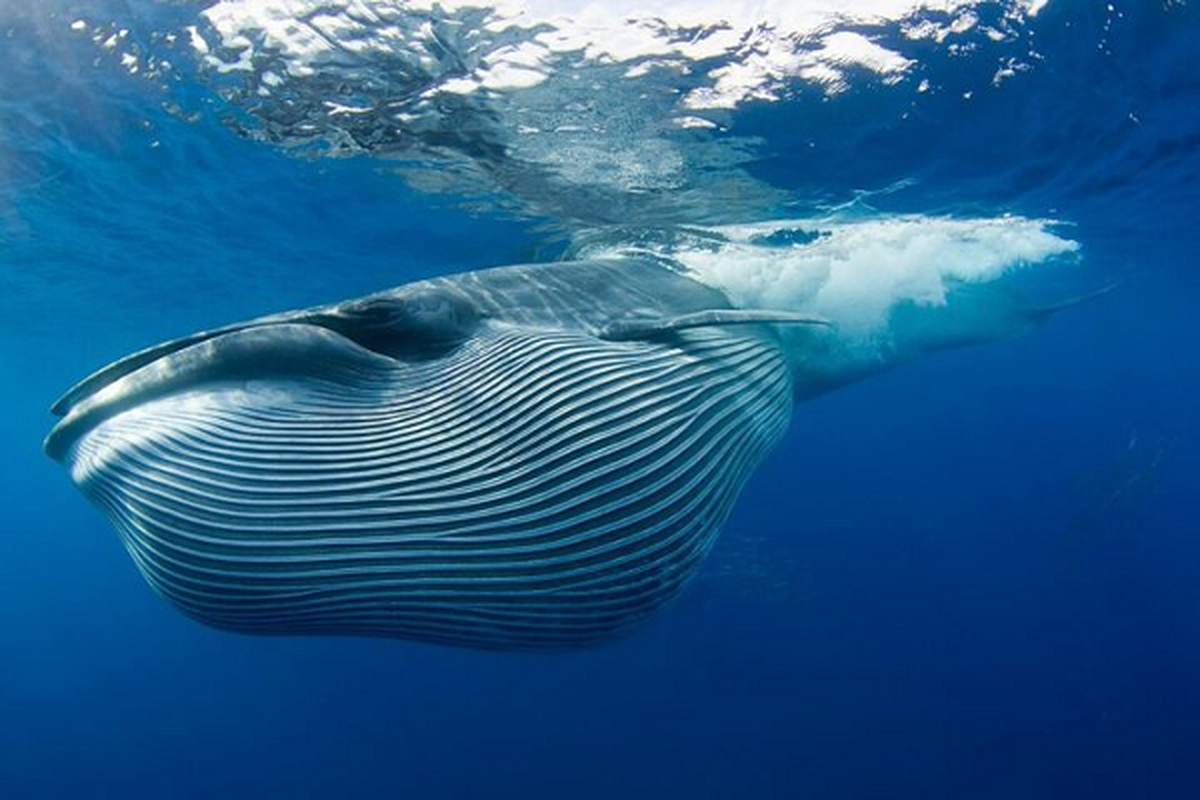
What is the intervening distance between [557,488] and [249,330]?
1526mm

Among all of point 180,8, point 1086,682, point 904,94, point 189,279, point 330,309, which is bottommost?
point 1086,682

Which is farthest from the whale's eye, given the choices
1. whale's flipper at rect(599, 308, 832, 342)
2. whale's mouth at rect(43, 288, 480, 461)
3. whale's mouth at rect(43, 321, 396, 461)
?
whale's flipper at rect(599, 308, 832, 342)

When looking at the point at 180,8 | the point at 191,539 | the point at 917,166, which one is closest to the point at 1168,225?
the point at 917,166

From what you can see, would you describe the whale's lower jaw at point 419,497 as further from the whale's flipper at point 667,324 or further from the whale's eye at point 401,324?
the whale's flipper at point 667,324

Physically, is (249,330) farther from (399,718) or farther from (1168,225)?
(1168,225)

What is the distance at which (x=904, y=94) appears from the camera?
1047cm

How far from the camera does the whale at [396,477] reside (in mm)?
3104

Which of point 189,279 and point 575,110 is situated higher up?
point 575,110

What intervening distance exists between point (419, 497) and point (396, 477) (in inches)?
5.1

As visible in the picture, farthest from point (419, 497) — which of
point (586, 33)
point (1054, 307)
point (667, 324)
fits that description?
point (1054, 307)

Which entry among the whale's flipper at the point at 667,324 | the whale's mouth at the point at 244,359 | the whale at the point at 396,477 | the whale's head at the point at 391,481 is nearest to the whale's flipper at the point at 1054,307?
the whale's flipper at the point at 667,324

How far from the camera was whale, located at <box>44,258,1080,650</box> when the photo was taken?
3.10 m

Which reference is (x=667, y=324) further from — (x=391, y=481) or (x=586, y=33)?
(x=586, y=33)

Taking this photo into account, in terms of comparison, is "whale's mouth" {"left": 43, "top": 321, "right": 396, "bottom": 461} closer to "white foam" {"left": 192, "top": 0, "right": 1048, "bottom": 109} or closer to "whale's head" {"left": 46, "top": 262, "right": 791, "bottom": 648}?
"whale's head" {"left": 46, "top": 262, "right": 791, "bottom": 648}
